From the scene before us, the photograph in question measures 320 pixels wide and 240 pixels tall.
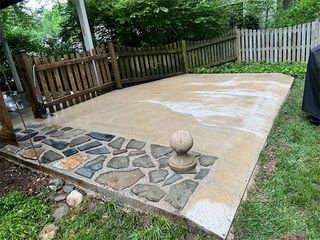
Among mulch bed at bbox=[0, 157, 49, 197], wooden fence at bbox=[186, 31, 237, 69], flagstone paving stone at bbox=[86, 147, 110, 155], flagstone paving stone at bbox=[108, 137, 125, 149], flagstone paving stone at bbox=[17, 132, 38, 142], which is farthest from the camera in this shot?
wooden fence at bbox=[186, 31, 237, 69]

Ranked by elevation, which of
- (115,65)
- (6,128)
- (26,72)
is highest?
(26,72)

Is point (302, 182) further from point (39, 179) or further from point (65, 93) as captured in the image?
point (65, 93)

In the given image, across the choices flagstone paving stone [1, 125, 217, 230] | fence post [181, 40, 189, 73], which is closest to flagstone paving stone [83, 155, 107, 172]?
flagstone paving stone [1, 125, 217, 230]

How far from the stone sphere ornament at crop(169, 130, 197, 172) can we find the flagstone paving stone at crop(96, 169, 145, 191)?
332 mm

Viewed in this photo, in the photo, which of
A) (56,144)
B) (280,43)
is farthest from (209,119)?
(280,43)

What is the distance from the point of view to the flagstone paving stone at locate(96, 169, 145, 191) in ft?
7.68

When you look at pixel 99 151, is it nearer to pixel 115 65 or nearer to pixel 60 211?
pixel 60 211

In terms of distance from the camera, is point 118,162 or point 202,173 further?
point 118,162

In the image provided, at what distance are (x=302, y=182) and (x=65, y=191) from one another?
2155 millimetres

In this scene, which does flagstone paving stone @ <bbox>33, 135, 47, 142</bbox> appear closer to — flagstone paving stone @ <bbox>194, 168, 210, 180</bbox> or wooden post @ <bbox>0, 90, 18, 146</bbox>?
wooden post @ <bbox>0, 90, 18, 146</bbox>

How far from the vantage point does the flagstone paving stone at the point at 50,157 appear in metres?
2.91

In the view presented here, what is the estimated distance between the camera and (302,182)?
2.31 metres

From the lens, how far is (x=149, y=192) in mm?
2207

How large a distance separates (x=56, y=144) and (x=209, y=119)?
6.61 ft
